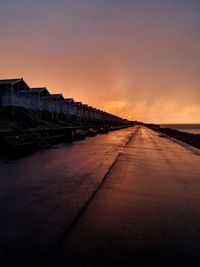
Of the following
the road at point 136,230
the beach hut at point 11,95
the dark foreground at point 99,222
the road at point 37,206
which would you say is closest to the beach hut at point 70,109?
the beach hut at point 11,95

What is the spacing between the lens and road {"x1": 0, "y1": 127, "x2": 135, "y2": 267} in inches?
147

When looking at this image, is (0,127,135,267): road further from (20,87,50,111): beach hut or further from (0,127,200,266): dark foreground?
(20,87,50,111): beach hut

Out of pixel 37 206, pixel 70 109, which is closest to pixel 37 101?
pixel 70 109

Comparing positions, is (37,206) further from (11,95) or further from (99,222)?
(11,95)

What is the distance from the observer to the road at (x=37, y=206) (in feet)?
12.2

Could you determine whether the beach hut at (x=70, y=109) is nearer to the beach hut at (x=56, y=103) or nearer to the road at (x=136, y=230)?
the beach hut at (x=56, y=103)

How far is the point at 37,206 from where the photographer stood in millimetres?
5664

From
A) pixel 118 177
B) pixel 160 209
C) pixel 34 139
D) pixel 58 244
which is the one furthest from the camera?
pixel 34 139

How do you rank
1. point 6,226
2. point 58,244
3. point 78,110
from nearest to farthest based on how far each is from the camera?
point 58,244
point 6,226
point 78,110

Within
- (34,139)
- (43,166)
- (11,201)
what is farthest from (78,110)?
(11,201)

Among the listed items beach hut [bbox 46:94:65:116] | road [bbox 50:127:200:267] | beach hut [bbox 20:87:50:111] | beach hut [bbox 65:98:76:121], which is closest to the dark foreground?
road [bbox 50:127:200:267]

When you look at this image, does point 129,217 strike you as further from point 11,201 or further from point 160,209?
point 11,201

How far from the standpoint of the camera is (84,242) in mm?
3994

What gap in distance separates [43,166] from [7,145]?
572cm
